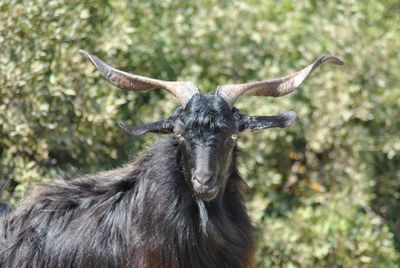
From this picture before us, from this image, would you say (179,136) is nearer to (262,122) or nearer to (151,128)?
(151,128)

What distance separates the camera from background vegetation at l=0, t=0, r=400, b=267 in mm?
7969

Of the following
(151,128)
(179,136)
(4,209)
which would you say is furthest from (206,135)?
Answer: (4,209)

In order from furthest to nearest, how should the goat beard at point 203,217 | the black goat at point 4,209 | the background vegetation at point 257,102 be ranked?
the background vegetation at point 257,102, the black goat at point 4,209, the goat beard at point 203,217

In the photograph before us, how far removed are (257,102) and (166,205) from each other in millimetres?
2875

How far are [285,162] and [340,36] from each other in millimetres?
1386

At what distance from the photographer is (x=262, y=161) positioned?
8695 millimetres

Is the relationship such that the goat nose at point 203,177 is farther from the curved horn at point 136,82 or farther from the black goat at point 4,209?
the black goat at point 4,209

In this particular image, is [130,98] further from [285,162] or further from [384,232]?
[384,232]

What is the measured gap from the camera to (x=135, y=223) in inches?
234

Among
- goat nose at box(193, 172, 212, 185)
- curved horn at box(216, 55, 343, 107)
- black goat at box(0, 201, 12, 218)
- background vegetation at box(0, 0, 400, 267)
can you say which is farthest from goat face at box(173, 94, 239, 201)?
background vegetation at box(0, 0, 400, 267)

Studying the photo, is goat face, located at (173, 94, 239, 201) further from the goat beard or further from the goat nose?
the goat beard

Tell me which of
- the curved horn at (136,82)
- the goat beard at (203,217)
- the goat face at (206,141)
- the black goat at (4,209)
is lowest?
the black goat at (4,209)

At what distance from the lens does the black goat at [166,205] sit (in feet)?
18.6

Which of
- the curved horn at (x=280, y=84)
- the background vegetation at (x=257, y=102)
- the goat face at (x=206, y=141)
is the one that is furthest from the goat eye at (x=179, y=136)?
the background vegetation at (x=257, y=102)
